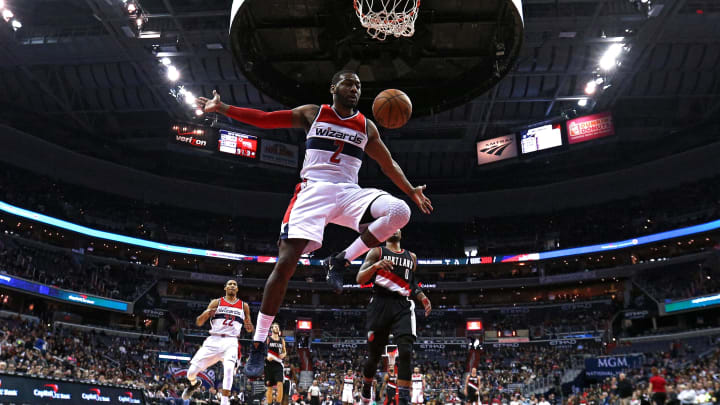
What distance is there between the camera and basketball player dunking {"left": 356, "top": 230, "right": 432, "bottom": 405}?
664 cm

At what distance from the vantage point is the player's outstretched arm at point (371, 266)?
6438 millimetres

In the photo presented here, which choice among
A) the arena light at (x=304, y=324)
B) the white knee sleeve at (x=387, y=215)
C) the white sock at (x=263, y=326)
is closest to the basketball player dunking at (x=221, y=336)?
the white sock at (x=263, y=326)

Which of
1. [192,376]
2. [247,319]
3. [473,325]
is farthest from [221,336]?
[473,325]

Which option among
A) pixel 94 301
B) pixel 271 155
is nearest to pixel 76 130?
pixel 94 301

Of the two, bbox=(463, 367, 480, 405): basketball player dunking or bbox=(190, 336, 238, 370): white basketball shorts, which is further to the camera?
bbox=(463, 367, 480, 405): basketball player dunking

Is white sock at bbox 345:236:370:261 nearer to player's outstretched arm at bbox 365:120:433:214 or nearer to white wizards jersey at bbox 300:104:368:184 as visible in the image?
white wizards jersey at bbox 300:104:368:184

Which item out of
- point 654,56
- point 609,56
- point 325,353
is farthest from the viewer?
point 325,353

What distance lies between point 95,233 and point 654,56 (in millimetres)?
33752

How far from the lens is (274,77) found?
571 inches

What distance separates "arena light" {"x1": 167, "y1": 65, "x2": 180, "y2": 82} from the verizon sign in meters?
16.2

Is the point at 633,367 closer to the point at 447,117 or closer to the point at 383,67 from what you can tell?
the point at 447,117

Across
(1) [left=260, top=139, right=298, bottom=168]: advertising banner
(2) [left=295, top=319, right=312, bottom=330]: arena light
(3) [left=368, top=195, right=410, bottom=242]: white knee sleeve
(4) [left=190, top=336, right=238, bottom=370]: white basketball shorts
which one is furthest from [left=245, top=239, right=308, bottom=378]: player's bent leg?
(2) [left=295, top=319, right=312, bottom=330]: arena light

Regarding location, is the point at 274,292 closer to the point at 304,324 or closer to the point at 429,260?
the point at 429,260

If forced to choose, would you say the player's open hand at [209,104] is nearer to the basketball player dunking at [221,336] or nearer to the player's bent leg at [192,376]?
the basketball player dunking at [221,336]
